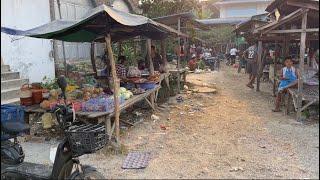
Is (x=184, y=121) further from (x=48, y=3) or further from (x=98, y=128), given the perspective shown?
(x=48, y=3)

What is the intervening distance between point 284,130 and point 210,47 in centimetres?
2204

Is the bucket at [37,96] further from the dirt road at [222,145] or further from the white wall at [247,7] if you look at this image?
the white wall at [247,7]

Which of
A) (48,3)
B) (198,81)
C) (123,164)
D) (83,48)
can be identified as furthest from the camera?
(198,81)

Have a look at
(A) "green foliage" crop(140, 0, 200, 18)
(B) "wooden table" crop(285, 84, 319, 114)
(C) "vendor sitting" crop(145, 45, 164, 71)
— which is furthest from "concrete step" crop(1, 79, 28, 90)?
(A) "green foliage" crop(140, 0, 200, 18)

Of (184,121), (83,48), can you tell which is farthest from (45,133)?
(83,48)

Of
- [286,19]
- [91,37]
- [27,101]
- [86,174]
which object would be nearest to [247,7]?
[286,19]

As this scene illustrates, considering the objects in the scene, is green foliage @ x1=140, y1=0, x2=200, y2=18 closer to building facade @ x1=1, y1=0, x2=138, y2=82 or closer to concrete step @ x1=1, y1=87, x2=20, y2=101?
building facade @ x1=1, y1=0, x2=138, y2=82

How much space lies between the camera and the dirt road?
207 inches

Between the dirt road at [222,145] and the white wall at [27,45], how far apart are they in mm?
4604

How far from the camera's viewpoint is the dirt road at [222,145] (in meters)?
5.27

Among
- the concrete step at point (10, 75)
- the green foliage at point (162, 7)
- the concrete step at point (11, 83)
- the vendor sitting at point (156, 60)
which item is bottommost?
the concrete step at point (11, 83)

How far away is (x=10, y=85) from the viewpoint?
969 cm

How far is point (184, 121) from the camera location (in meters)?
8.56

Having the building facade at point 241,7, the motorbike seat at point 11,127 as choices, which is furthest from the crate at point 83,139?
the building facade at point 241,7
